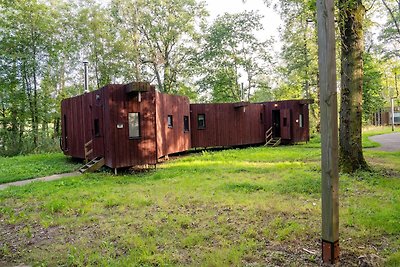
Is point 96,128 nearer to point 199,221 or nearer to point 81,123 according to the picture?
point 81,123

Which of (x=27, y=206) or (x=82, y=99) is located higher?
(x=82, y=99)

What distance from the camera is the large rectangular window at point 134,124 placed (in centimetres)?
992

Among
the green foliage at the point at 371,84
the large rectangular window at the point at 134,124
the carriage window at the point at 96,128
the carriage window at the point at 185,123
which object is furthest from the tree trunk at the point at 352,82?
the green foliage at the point at 371,84

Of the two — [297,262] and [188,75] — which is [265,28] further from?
[297,262]

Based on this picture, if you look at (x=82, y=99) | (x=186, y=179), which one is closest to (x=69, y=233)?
(x=186, y=179)

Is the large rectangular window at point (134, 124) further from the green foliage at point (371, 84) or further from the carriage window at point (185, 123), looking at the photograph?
the green foliage at point (371, 84)

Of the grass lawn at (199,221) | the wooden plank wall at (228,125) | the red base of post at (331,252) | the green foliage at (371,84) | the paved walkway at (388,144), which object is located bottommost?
the grass lawn at (199,221)

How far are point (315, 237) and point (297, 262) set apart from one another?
770mm

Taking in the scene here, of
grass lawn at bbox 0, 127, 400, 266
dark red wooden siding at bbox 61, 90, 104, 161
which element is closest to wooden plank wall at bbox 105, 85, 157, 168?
dark red wooden siding at bbox 61, 90, 104, 161

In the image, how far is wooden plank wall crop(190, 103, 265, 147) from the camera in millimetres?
16531

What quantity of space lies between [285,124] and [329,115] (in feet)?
52.4

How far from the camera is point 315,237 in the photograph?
381 centimetres

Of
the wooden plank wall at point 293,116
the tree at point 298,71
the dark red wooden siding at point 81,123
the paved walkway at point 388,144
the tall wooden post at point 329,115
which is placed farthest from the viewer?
the tree at point 298,71

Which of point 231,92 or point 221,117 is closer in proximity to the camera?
point 221,117
